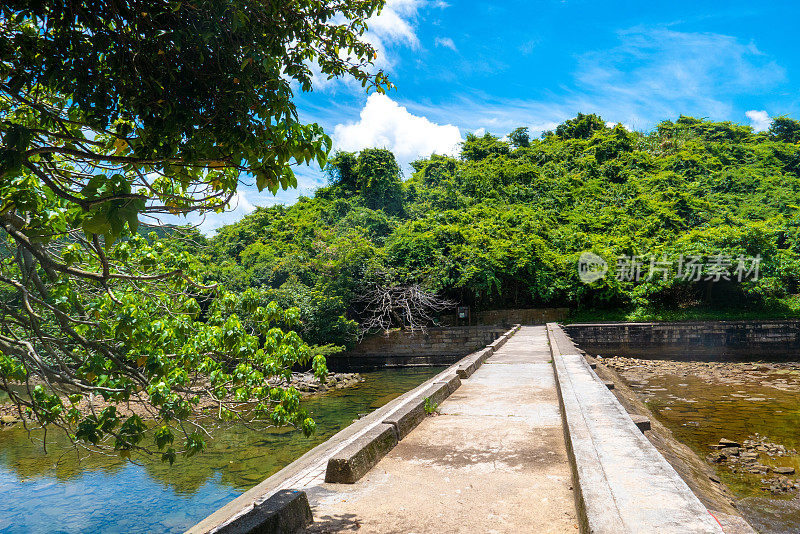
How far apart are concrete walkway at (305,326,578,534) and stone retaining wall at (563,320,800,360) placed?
16.0m

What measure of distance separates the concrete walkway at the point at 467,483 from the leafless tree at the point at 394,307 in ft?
49.0

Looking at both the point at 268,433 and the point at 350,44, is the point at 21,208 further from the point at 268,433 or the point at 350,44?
the point at 268,433

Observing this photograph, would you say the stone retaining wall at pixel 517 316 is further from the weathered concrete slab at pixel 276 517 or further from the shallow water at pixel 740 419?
the weathered concrete slab at pixel 276 517

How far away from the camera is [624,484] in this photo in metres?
2.76

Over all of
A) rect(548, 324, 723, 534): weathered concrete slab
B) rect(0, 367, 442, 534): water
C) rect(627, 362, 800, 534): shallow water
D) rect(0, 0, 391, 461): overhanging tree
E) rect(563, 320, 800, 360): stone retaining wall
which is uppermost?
rect(0, 0, 391, 461): overhanging tree

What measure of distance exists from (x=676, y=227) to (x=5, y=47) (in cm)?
2785

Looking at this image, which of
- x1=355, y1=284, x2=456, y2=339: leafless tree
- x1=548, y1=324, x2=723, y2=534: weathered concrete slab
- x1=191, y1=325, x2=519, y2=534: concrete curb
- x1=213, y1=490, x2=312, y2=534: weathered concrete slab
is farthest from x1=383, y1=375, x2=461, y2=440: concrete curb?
x1=355, y1=284, x2=456, y2=339: leafless tree

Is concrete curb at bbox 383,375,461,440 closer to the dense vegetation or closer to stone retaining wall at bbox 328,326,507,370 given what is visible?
the dense vegetation

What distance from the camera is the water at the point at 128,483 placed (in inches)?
290

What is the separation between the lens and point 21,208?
2.78 m

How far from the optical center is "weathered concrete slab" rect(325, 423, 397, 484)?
3871 millimetres

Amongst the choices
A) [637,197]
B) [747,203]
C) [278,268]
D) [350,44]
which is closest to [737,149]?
[747,203]

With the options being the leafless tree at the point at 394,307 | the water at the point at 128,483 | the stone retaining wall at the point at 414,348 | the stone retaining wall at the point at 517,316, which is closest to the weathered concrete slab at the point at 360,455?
the water at the point at 128,483

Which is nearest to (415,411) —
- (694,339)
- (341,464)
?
(341,464)
